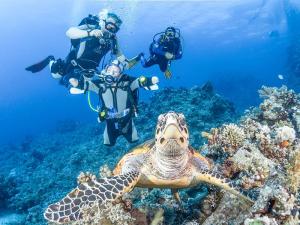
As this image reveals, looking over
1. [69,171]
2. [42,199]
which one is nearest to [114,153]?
[69,171]

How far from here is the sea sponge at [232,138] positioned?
5012mm

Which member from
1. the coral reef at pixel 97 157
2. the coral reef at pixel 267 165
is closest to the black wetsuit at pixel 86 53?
the coral reef at pixel 97 157

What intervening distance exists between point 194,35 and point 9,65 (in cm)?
10371

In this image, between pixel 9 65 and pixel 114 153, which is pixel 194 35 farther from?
pixel 9 65

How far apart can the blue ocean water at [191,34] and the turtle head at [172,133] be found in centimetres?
715

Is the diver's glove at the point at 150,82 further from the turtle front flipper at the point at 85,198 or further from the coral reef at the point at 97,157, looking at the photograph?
the turtle front flipper at the point at 85,198

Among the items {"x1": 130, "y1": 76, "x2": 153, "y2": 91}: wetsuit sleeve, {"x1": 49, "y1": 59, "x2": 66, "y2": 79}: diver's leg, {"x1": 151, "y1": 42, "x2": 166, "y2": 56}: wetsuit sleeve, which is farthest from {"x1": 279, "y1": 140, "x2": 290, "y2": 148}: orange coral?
{"x1": 49, "y1": 59, "x2": 66, "y2": 79}: diver's leg

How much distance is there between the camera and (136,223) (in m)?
3.48

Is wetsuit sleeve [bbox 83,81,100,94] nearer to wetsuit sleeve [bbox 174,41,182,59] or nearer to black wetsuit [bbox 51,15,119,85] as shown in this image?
black wetsuit [bbox 51,15,119,85]

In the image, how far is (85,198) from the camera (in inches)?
133

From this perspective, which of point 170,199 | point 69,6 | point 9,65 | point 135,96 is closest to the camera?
point 170,199

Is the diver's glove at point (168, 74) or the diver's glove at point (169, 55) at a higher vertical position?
the diver's glove at point (169, 55)

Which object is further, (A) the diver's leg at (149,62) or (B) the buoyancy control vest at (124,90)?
(A) the diver's leg at (149,62)

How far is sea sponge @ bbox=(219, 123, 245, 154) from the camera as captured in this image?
501cm
